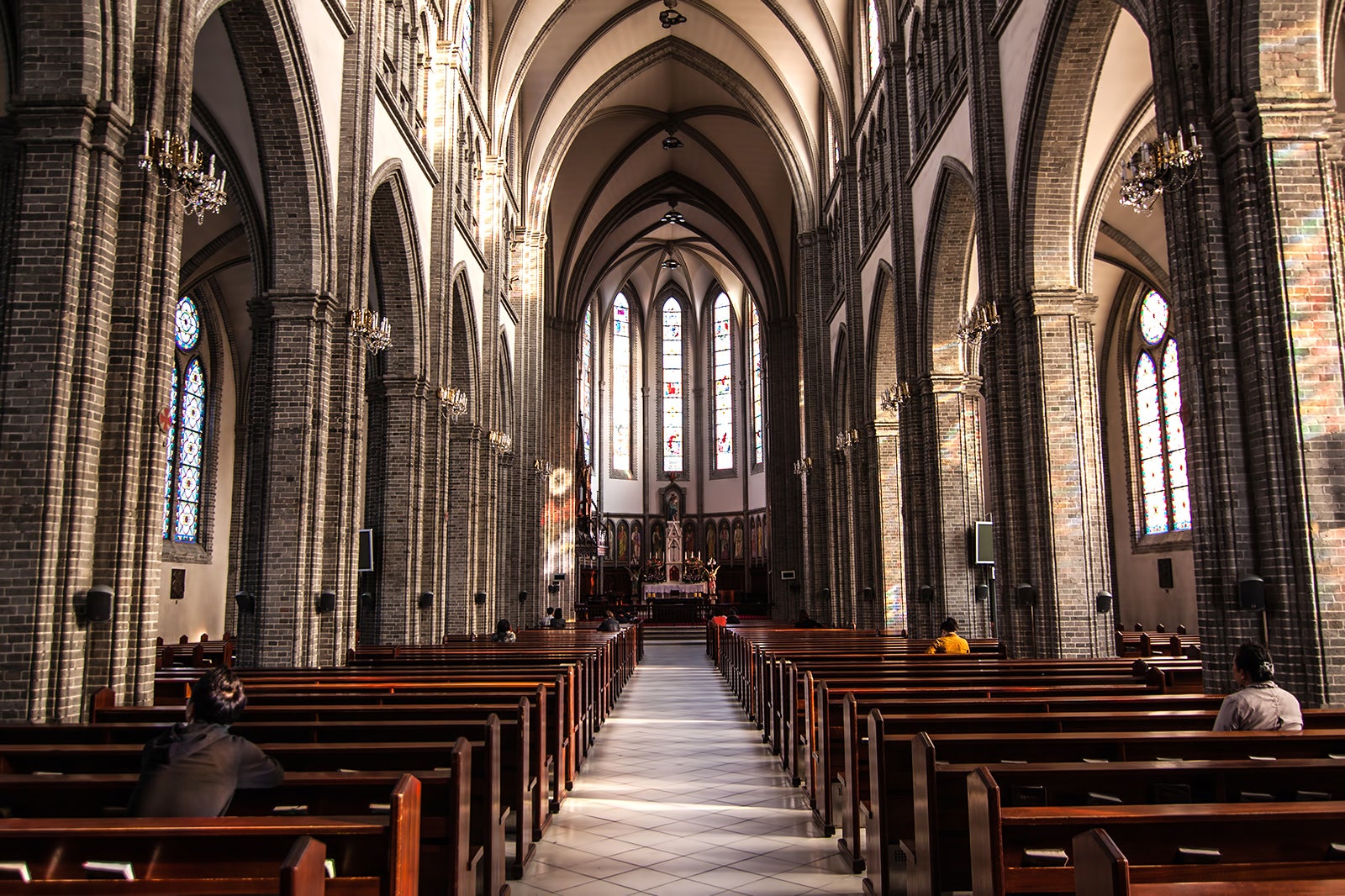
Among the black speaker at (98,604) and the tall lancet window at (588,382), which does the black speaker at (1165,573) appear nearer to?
the black speaker at (98,604)

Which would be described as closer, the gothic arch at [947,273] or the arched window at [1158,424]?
the gothic arch at [947,273]

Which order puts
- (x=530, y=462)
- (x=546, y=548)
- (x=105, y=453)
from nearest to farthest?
(x=105, y=453), (x=530, y=462), (x=546, y=548)


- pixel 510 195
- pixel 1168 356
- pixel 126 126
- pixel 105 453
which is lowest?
pixel 105 453

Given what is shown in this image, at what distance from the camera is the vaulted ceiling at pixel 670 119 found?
2548 centimetres

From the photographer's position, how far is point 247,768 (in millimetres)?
3848

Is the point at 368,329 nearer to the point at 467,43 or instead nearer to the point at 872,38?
the point at 467,43

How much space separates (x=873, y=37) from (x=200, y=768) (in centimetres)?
2308

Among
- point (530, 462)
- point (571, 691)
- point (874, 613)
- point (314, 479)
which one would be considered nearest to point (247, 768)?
point (571, 691)

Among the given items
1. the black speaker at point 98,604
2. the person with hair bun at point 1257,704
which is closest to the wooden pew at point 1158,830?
the person with hair bun at point 1257,704

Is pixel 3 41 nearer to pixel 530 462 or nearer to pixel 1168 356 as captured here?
pixel 530 462

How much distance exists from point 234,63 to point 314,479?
5.23 m

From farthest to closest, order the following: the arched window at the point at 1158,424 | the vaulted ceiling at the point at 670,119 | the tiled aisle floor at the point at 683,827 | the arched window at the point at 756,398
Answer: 1. the arched window at the point at 756,398
2. the vaulted ceiling at the point at 670,119
3. the arched window at the point at 1158,424
4. the tiled aisle floor at the point at 683,827

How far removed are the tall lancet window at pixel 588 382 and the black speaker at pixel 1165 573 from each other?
27900 millimetres

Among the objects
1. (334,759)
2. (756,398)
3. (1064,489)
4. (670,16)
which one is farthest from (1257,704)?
(756,398)
